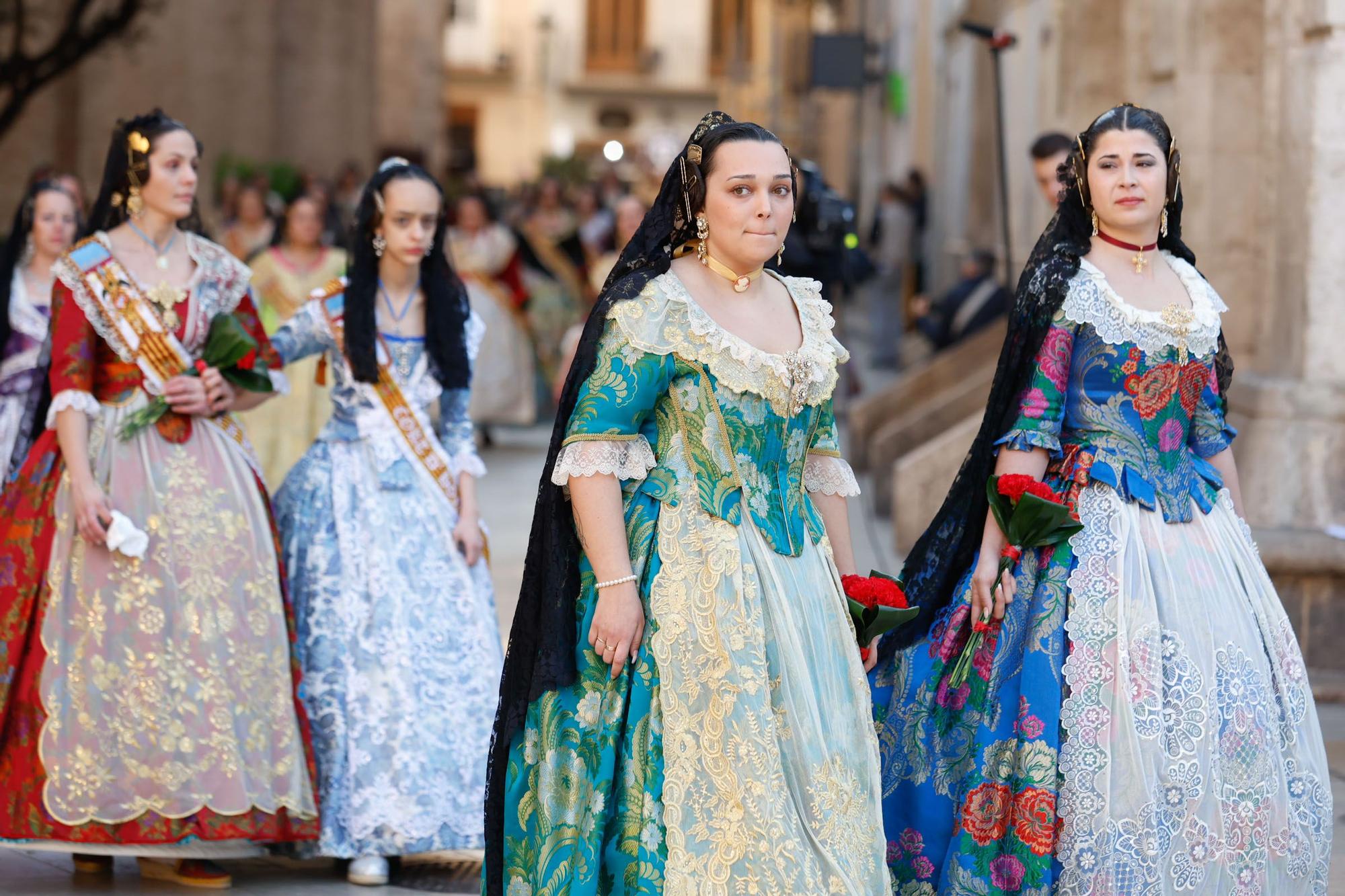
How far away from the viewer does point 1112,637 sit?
4.19 meters

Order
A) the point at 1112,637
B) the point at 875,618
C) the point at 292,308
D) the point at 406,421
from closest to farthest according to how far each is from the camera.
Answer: the point at 875,618
the point at 1112,637
the point at 406,421
the point at 292,308

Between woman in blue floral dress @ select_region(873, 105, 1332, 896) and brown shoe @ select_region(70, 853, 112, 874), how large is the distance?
2159 mm

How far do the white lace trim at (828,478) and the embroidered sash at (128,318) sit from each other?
1959 millimetres

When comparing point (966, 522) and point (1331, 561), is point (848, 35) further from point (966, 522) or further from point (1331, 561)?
point (966, 522)

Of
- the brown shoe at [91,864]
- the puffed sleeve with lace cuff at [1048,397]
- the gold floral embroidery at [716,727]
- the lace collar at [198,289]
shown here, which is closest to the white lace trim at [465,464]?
the lace collar at [198,289]

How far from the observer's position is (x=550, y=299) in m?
15.6

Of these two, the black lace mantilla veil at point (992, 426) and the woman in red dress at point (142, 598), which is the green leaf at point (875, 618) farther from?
the woman in red dress at point (142, 598)

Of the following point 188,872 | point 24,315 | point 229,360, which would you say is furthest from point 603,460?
point 24,315

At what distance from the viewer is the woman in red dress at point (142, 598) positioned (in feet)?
16.3

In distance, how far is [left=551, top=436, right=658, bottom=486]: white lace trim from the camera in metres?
3.73

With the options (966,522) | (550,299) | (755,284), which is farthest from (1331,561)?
(550,299)

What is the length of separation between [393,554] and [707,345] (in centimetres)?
184

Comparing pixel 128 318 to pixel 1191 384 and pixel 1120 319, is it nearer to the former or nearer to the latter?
pixel 1120 319

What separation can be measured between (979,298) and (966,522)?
8.59 meters
